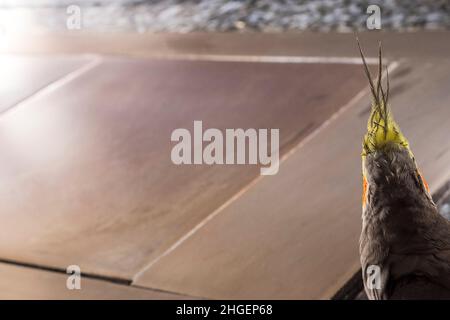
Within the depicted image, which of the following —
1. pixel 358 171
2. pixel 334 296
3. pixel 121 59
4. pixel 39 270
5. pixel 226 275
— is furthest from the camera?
pixel 121 59

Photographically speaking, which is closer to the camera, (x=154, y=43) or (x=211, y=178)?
(x=211, y=178)

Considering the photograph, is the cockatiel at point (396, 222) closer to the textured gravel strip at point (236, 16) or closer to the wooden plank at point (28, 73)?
the textured gravel strip at point (236, 16)

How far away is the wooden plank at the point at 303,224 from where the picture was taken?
1751 millimetres

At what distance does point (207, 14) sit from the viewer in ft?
10.9

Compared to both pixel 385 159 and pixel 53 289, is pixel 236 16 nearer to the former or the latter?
pixel 53 289

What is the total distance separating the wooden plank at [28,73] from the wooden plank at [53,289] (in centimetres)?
100

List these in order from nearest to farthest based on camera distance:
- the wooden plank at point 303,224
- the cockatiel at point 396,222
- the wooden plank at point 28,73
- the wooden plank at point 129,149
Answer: the cockatiel at point 396,222
the wooden plank at point 303,224
the wooden plank at point 129,149
the wooden plank at point 28,73

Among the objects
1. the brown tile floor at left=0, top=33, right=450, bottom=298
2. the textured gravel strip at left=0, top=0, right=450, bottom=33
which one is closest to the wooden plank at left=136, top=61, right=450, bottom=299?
the brown tile floor at left=0, top=33, right=450, bottom=298

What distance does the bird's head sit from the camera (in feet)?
3.85

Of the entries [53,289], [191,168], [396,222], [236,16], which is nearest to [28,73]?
[236,16]

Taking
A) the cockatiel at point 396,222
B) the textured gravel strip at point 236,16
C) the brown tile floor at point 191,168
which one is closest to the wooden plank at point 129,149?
the brown tile floor at point 191,168

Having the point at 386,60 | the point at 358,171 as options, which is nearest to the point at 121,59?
the point at 386,60

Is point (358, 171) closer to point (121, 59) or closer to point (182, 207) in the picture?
point (182, 207)

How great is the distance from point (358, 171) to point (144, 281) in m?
0.56
